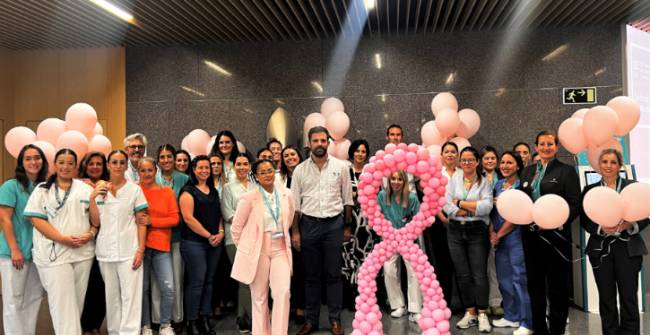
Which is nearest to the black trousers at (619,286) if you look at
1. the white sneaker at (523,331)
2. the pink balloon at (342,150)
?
the white sneaker at (523,331)

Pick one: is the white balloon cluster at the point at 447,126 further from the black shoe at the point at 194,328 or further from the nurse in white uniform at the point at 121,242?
the nurse in white uniform at the point at 121,242

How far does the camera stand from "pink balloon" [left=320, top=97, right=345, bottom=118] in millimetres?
6316

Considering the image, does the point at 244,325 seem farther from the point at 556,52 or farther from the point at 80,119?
the point at 556,52

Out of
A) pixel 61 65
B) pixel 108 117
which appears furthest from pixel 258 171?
pixel 61 65

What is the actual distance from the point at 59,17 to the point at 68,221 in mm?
3303

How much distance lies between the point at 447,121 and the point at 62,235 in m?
3.94

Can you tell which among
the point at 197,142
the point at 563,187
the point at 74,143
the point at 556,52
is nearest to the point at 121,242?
the point at 74,143

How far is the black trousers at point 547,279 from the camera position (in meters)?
3.78

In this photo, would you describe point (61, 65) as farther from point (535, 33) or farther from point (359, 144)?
point (535, 33)

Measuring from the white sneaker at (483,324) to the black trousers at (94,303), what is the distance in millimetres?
3235

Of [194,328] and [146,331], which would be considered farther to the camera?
[194,328]

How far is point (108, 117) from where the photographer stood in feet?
23.6

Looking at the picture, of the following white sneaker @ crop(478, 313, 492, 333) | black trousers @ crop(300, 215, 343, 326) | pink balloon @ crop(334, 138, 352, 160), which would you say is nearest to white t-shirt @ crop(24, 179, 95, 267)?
black trousers @ crop(300, 215, 343, 326)

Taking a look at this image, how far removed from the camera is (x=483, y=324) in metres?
4.23
